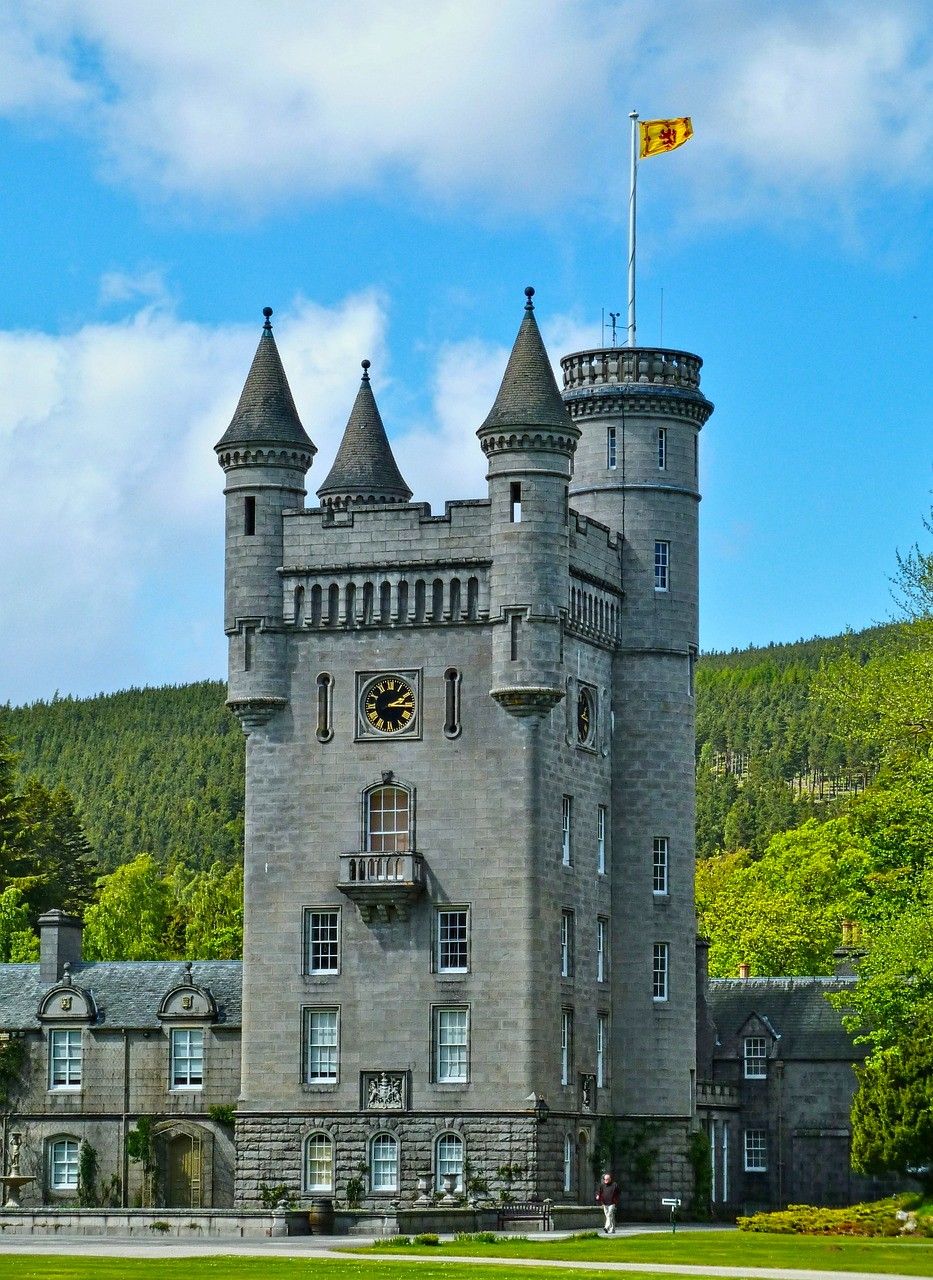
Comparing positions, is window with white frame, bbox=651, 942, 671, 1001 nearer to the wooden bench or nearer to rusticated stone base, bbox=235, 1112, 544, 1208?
rusticated stone base, bbox=235, 1112, 544, 1208

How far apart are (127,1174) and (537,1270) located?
30.5m

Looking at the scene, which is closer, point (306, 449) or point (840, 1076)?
point (306, 449)

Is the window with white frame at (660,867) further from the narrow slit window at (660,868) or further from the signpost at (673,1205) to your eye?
the signpost at (673,1205)

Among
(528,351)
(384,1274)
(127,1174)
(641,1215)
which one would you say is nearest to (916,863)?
(641,1215)

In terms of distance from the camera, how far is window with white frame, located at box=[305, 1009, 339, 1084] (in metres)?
68.4

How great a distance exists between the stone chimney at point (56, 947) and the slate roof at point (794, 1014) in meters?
22.8

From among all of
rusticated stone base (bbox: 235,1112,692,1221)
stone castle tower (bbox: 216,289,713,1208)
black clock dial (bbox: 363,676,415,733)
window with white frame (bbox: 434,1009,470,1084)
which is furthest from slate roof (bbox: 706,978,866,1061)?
black clock dial (bbox: 363,676,415,733)

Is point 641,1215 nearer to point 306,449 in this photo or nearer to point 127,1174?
point 127,1174

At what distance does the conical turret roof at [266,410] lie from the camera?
7056cm

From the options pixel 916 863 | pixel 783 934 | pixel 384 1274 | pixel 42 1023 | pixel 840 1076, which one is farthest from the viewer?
pixel 783 934

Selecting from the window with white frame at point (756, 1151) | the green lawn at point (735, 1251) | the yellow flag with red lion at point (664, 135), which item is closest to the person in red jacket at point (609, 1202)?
the green lawn at point (735, 1251)

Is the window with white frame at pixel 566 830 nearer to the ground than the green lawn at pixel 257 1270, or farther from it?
farther from it

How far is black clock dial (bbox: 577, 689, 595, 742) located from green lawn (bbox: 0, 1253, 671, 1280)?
1056 inches

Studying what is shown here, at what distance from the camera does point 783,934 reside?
114 metres
